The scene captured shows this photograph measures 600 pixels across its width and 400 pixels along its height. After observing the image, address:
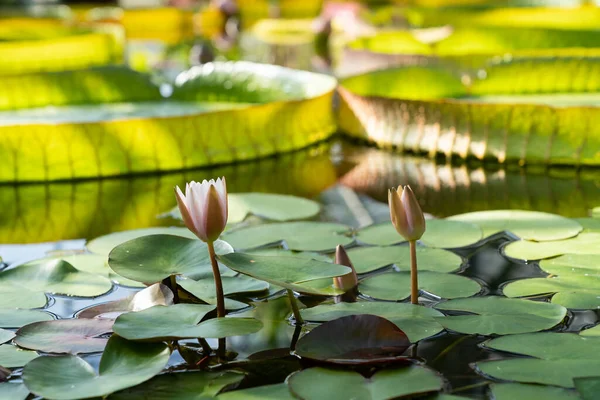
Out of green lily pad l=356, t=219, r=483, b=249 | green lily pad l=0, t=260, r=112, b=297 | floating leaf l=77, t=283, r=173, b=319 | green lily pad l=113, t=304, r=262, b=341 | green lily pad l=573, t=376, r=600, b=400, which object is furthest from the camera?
green lily pad l=356, t=219, r=483, b=249

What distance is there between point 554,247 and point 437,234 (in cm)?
19

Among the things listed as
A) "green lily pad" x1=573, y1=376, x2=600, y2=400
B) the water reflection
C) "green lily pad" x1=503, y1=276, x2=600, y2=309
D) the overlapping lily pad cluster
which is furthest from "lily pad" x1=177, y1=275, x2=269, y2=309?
the water reflection

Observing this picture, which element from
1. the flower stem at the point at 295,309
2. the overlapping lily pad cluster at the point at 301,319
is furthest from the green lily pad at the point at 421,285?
the flower stem at the point at 295,309

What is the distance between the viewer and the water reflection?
1.68 metres

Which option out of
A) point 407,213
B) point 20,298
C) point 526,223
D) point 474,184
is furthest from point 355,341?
point 474,184

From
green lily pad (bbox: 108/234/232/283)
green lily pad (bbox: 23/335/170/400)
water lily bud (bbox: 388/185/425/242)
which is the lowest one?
green lily pad (bbox: 23/335/170/400)

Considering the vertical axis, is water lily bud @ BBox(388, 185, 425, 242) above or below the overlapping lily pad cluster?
above

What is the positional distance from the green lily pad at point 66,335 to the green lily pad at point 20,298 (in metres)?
0.13

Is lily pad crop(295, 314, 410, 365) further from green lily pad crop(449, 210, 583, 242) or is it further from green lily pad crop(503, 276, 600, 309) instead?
green lily pad crop(449, 210, 583, 242)

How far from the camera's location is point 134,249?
1110mm

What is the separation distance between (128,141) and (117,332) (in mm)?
1141

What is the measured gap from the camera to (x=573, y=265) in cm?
124

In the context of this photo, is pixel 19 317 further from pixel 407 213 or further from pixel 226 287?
pixel 407 213

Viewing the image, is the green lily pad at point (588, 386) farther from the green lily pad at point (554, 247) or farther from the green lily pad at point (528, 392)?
the green lily pad at point (554, 247)
